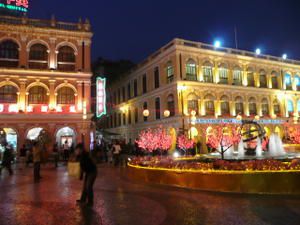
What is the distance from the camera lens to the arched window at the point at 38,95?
2756 cm

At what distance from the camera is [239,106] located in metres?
37.7

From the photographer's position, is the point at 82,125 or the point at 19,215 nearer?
the point at 19,215

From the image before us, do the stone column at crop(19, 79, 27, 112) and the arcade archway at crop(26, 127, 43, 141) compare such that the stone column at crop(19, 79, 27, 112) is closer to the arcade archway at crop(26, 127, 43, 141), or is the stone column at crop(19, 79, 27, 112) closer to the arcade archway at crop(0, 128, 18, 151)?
the arcade archway at crop(26, 127, 43, 141)

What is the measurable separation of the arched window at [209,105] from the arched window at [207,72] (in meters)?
2.21

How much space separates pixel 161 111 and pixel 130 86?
11.3 metres

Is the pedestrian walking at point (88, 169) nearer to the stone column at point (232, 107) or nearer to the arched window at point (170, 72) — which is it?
the arched window at point (170, 72)

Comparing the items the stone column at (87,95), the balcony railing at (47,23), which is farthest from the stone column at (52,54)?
the stone column at (87,95)

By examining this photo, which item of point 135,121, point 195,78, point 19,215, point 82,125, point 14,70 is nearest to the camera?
point 19,215

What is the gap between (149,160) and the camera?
→ 47.4 ft

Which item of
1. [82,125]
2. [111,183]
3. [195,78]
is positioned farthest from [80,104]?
[111,183]

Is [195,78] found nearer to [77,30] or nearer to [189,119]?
[189,119]

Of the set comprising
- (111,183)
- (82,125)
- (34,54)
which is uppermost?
(34,54)

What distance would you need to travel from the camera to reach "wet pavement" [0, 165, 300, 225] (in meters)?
6.83

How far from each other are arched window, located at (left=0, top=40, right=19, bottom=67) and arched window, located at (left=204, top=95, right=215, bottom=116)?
2190 centimetres
